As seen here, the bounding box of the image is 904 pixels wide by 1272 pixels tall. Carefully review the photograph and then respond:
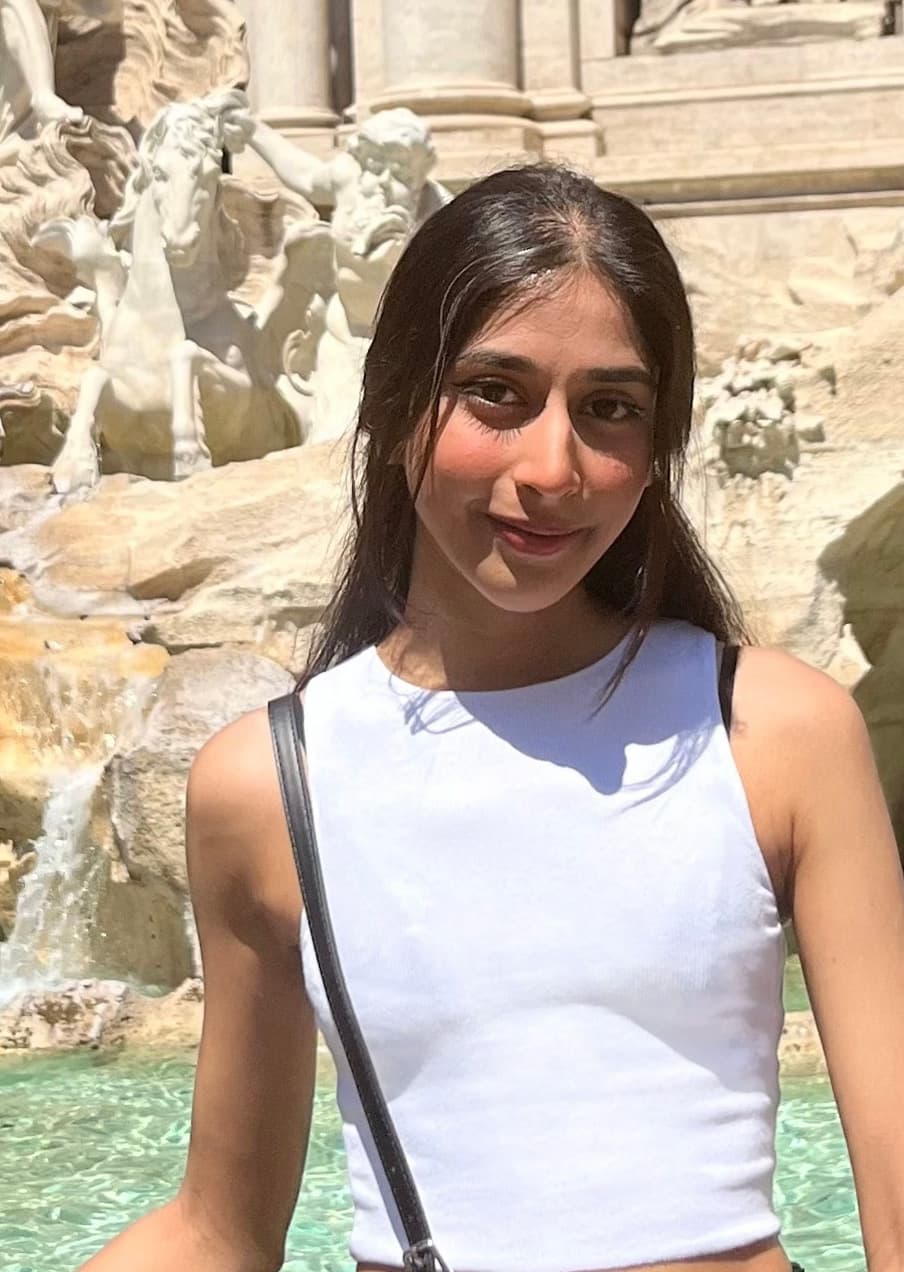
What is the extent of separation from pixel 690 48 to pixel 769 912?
969 centimetres

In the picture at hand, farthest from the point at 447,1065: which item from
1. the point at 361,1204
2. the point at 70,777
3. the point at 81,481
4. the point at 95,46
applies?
the point at 95,46

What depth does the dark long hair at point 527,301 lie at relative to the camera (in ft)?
3.51

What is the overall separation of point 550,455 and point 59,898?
4.49 meters

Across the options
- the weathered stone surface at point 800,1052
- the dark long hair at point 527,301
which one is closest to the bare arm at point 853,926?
the dark long hair at point 527,301

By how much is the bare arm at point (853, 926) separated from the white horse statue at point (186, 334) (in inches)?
259

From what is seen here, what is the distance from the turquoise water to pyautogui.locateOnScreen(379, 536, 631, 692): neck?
89.1 inches

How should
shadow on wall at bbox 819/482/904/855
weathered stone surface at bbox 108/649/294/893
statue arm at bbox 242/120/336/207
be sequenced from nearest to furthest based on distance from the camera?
weathered stone surface at bbox 108/649/294/893 → shadow on wall at bbox 819/482/904/855 → statue arm at bbox 242/120/336/207

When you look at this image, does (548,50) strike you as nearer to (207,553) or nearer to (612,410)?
(207,553)

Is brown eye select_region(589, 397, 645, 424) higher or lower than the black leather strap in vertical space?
higher

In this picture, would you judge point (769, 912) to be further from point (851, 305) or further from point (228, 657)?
point (851, 305)

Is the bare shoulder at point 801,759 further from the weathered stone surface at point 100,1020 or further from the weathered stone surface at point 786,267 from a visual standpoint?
the weathered stone surface at point 786,267

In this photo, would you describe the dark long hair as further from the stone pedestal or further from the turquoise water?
the stone pedestal

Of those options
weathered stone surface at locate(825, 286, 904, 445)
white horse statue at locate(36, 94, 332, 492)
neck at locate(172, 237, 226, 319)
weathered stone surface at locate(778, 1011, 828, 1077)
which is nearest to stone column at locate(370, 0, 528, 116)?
white horse statue at locate(36, 94, 332, 492)

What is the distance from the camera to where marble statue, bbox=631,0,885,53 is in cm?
989
